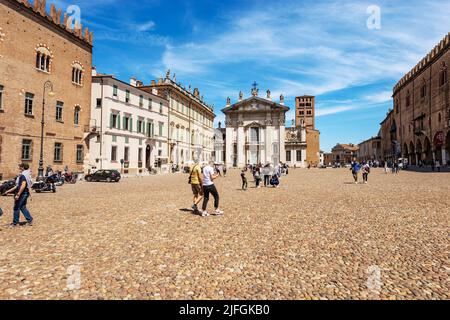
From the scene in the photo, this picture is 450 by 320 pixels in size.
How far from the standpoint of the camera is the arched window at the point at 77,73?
92.9ft

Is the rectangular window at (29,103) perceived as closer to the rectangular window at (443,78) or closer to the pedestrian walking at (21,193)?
the pedestrian walking at (21,193)

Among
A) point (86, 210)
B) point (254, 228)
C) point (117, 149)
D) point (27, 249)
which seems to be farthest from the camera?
point (117, 149)

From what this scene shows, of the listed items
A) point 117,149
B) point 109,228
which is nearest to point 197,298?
point 109,228

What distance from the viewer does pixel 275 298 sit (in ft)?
11.4

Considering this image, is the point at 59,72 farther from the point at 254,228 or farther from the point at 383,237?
the point at 383,237

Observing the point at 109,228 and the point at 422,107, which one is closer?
the point at 109,228

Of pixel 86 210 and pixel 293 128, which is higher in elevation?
pixel 293 128

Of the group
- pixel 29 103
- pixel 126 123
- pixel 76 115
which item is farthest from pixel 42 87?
pixel 126 123

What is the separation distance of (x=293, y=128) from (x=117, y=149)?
54884 mm

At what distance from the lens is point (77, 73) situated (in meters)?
28.8

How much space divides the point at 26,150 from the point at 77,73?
9604mm

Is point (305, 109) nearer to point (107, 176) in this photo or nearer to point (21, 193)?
point (107, 176)

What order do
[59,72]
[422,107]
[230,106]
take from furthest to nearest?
[230,106], [422,107], [59,72]

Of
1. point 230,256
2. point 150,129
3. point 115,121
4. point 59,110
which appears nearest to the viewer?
point 230,256
